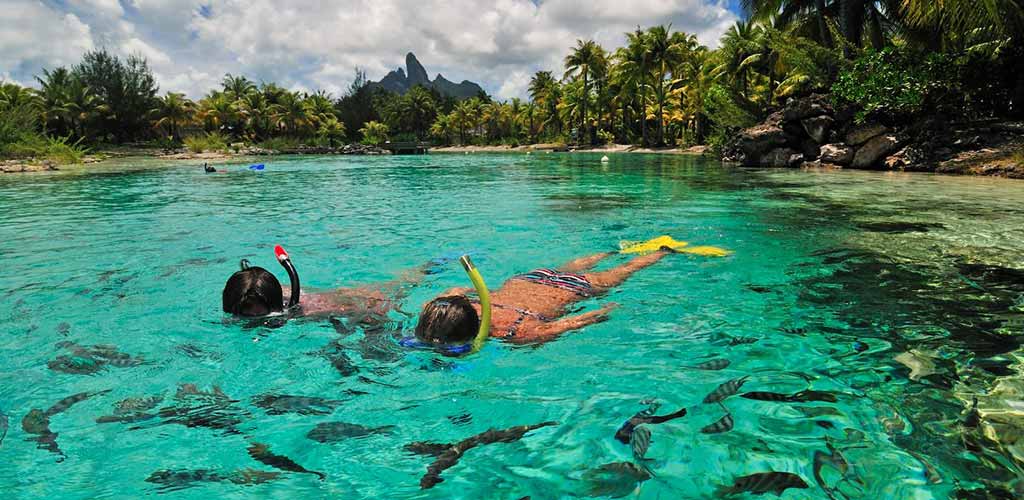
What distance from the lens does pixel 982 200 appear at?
1180cm

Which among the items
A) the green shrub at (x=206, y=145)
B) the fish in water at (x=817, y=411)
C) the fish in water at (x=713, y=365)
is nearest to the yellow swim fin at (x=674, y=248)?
the fish in water at (x=713, y=365)

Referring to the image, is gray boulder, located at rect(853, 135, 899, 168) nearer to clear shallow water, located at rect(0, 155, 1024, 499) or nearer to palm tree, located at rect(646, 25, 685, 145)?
clear shallow water, located at rect(0, 155, 1024, 499)

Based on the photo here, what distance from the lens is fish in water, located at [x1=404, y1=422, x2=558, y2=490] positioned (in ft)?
8.51

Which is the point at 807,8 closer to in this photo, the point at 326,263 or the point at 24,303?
the point at 326,263

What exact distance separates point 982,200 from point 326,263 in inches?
531

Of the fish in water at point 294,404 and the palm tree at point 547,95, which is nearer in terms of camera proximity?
the fish in water at point 294,404

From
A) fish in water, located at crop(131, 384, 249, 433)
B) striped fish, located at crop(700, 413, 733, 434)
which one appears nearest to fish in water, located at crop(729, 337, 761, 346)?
striped fish, located at crop(700, 413, 733, 434)

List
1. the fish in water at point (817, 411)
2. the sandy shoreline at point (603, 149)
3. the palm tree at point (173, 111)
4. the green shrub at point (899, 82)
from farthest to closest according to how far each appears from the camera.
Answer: the palm tree at point (173, 111)
the sandy shoreline at point (603, 149)
the green shrub at point (899, 82)
the fish in water at point (817, 411)

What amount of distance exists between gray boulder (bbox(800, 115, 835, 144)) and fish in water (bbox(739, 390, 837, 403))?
973 inches

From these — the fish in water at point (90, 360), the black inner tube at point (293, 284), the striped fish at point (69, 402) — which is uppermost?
the black inner tube at point (293, 284)

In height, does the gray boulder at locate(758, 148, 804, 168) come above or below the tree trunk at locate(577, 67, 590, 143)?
below

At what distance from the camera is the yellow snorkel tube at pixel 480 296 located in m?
2.95

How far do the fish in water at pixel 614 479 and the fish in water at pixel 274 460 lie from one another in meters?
1.25

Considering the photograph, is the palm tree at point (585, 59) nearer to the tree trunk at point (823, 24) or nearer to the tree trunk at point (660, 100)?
the tree trunk at point (660, 100)
